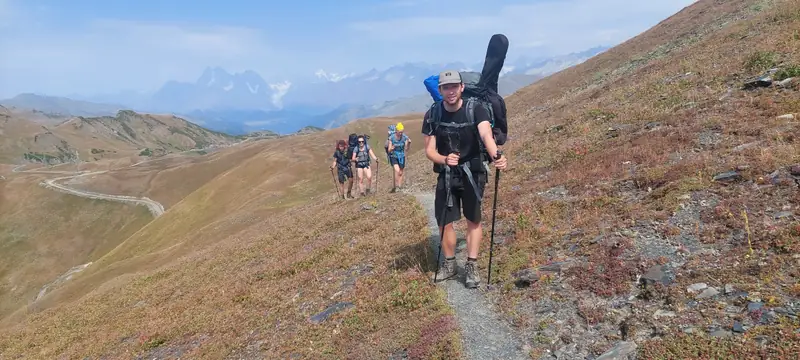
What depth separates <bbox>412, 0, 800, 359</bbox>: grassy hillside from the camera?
731cm

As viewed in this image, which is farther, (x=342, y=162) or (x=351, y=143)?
(x=342, y=162)

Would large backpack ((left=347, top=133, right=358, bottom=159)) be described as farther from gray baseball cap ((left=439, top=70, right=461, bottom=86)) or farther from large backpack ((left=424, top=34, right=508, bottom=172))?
gray baseball cap ((left=439, top=70, right=461, bottom=86))

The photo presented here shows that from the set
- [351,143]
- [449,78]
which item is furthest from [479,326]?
[351,143]

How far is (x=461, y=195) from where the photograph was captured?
33.8 ft

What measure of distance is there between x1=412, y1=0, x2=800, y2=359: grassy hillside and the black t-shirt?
10.3ft

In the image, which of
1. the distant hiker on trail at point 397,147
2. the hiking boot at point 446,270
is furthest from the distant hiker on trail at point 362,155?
the hiking boot at point 446,270

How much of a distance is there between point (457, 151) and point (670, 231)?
199 inches

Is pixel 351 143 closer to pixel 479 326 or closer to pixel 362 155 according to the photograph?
pixel 362 155

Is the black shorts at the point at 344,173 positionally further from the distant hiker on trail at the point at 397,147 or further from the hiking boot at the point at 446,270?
the hiking boot at the point at 446,270

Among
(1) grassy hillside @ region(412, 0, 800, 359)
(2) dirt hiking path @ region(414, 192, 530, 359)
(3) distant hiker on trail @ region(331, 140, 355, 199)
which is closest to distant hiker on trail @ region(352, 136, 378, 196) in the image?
(3) distant hiker on trail @ region(331, 140, 355, 199)

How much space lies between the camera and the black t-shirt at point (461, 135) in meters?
9.73

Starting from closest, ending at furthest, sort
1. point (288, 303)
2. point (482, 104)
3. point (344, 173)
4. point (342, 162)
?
point (482, 104) → point (288, 303) → point (342, 162) → point (344, 173)

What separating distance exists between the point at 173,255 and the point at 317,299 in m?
36.8

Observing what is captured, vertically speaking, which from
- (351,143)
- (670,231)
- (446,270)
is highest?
(351,143)
